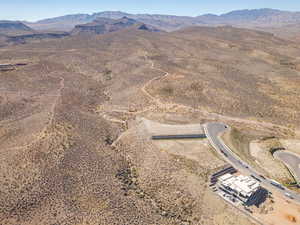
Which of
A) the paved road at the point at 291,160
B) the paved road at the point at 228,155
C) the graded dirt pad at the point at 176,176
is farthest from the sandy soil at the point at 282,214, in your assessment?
the paved road at the point at 291,160

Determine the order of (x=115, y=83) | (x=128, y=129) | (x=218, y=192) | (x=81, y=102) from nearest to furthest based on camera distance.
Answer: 1. (x=218, y=192)
2. (x=128, y=129)
3. (x=81, y=102)
4. (x=115, y=83)

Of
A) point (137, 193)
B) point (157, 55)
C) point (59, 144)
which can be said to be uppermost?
point (157, 55)

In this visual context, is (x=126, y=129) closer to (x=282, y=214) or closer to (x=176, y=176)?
(x=176, y=176)

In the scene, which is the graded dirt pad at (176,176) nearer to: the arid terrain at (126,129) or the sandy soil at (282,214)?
the arid terrain at (126,129)

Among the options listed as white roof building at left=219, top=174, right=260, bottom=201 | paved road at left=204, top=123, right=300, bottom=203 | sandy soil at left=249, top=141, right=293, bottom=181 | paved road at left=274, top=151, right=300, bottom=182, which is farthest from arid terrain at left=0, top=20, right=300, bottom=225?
paved road at left=274, top=151, right=300, bottom=182

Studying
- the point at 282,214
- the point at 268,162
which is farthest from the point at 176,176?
the point at 268,162

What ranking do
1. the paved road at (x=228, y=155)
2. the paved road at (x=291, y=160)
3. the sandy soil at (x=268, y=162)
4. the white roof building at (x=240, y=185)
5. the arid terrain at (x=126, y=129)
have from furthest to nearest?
the paved road at (x=291, y=160)
the sandy soil at (x=268, y=162)
the paved road at (x=228, y=155)
the arid terrain at (x=126, y=129)
the white roof building at (x=240, y=185)

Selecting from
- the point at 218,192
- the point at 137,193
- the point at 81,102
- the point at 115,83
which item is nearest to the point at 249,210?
the point at 218,192

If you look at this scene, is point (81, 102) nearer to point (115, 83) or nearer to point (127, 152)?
point (115, 83)
